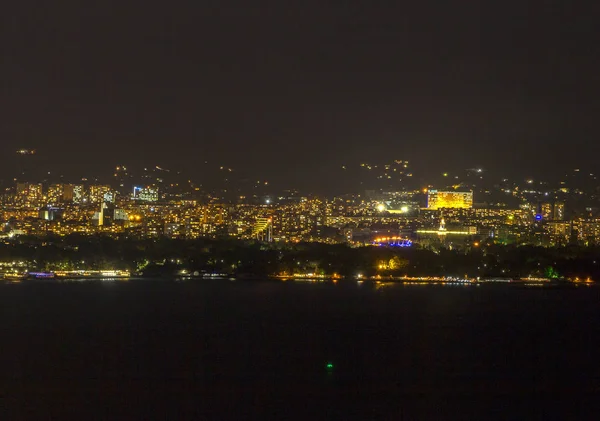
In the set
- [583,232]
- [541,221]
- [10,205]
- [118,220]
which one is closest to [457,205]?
[541,221]

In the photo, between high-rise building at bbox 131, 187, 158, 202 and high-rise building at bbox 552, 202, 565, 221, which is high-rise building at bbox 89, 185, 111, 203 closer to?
high-rise building at bbox 131, 187, 158, 202

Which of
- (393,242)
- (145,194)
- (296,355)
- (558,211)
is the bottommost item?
(296,355)

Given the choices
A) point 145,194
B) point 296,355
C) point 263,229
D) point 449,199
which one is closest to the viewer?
point 296,355

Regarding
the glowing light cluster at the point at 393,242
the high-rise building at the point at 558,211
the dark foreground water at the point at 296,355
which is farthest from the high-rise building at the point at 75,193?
the dark foreground water at the point at 296,355

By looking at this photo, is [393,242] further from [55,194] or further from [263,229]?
[55,194]

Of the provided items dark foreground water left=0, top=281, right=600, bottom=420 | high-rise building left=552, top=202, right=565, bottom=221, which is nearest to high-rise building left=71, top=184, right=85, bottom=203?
high-rise building left=552, top=202, right=565, bottom=221

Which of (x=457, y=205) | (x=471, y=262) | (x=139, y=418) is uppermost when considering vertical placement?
(x=457, y=205)

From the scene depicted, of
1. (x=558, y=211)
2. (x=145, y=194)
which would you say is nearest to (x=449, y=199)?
(x=558, y=211)

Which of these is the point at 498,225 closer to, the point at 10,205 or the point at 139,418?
the point at 10,205
